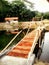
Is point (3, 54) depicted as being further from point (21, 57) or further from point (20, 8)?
point (20, 8)

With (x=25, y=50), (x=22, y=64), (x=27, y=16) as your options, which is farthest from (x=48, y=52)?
(x=27, y=16)

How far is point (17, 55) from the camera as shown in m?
5.67

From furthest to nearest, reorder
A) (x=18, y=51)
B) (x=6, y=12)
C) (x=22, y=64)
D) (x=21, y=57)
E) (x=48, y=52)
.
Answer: (x=6, y=12)
(x=48, y=52)
(x=18, y=51)
(x=21, y=57)
(x=22, y=64)

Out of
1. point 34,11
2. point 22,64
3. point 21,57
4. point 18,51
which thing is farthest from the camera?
point 34,11

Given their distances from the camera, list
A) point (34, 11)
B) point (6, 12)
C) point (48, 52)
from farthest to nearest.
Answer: point (34, 11) → point (6, 12) → point (48, 52)

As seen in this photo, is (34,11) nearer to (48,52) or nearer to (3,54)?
(48,52)

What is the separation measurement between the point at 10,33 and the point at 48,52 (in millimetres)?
7615

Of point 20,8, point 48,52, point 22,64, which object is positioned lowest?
point 48,52

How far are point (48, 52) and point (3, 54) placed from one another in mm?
7111

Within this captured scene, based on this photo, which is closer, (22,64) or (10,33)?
(22,64)

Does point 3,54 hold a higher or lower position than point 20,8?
lower

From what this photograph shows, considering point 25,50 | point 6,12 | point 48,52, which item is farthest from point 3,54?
point 6,12

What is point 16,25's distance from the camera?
11039 millimetres

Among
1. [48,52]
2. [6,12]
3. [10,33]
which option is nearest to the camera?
[48,52]
